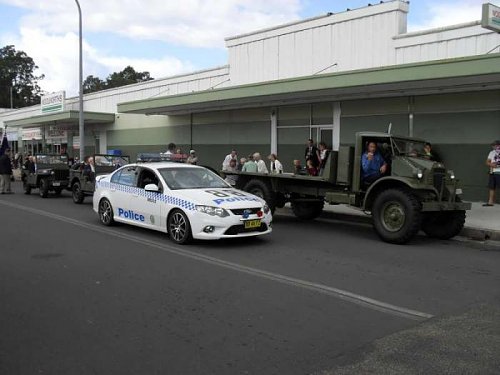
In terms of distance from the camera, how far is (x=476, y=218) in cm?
1178

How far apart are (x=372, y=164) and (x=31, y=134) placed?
126ft

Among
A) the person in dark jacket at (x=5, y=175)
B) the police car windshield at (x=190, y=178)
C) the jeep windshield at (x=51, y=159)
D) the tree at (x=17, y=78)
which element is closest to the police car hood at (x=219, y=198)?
the police car windshield at (x=190, y=178)

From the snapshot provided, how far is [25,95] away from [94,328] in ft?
353

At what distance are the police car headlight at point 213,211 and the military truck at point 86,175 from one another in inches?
307

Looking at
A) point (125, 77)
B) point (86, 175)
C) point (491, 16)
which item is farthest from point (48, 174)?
point (125, 77)

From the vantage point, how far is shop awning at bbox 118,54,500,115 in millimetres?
12227

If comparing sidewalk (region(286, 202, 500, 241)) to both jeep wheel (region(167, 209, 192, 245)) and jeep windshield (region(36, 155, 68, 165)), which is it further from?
jeep windshield (region(36, 155, 68, 165))

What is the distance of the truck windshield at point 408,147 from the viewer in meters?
10.2

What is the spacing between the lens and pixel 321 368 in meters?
3.99

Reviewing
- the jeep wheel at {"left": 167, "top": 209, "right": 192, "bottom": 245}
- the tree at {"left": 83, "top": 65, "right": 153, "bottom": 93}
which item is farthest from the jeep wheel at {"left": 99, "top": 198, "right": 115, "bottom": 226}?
the tree at {"left": 83, "top": 65, "right": 153, "bottom": 93}

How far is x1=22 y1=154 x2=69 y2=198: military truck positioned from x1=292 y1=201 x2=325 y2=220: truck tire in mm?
9205

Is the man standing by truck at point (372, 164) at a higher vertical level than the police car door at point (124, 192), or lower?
higher

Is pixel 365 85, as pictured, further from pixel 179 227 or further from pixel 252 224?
pixel 179 227

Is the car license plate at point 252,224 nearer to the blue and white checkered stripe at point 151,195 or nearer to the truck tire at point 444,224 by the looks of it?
the blue and white checkered stripe at point 151,195
